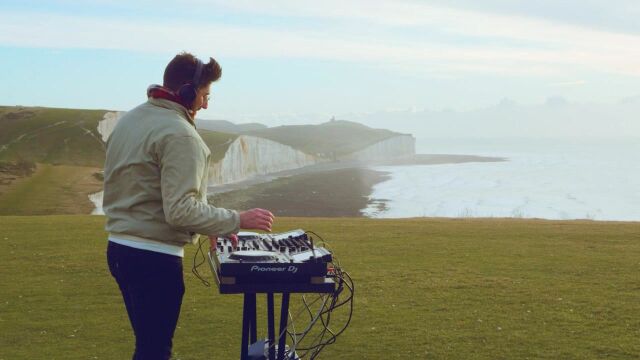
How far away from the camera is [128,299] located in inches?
175

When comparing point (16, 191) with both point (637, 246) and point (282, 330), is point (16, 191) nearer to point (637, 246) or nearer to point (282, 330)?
point (637, 246)

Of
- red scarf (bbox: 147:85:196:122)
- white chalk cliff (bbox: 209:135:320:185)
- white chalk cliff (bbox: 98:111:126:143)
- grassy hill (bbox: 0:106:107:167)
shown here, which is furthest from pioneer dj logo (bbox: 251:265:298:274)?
white chalk cliff (bbox: 98:111:126:143)

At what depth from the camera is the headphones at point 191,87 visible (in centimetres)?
436

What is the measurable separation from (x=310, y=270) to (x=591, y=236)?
14995 mm

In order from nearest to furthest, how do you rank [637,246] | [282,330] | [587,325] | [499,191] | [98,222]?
[282,330]
[587,325]
[637,246]
[98,222]
[499,191]

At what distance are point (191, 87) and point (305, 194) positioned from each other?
2566 inches

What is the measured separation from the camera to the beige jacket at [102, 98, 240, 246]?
4.13 meters

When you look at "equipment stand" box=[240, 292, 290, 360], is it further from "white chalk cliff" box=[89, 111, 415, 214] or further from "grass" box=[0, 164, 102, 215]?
"white chalk cliff" box=[89, 111, 415, 214]

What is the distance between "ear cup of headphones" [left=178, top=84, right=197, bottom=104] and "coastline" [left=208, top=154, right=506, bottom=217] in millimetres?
47951

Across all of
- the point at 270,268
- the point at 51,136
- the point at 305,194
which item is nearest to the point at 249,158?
the point at 51,136

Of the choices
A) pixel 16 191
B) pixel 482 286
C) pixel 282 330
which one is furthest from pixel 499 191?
pixel 282 330

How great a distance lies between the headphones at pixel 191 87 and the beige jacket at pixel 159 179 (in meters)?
0.07

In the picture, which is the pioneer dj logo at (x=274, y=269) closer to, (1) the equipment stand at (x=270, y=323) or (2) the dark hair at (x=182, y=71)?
(1) the equipment stand at (x=270, y=323)

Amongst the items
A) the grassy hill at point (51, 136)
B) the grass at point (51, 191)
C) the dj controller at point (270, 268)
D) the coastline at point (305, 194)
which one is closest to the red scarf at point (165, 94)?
the dj controller at point (270, 268)
